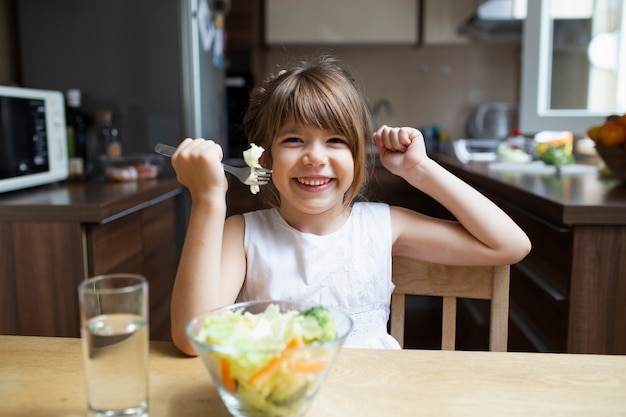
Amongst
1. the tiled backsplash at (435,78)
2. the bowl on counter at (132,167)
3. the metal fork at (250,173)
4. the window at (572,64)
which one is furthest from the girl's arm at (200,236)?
the tiled backsplash at (435,78)

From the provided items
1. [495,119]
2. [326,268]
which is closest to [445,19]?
[495,119]

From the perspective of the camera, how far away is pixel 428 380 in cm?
63

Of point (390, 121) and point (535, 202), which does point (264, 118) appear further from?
point (390, 121)

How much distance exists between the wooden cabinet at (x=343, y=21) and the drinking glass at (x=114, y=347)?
376 cm

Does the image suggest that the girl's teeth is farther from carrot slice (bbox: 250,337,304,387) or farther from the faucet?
the faucet

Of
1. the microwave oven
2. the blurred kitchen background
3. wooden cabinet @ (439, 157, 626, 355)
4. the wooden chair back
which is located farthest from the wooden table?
the blurred kitchen background

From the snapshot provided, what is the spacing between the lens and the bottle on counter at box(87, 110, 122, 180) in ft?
7.27

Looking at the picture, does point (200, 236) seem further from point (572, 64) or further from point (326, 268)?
point (572, 64)

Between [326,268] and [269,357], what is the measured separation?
22.1 inches

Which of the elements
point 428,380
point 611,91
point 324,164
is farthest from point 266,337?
point 611,91

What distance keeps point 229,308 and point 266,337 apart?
0.40ft

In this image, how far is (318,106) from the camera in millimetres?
955

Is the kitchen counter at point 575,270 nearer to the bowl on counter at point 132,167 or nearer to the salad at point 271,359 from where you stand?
the salad at point 271,359

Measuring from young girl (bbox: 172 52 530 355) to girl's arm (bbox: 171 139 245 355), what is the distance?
0.14 m
